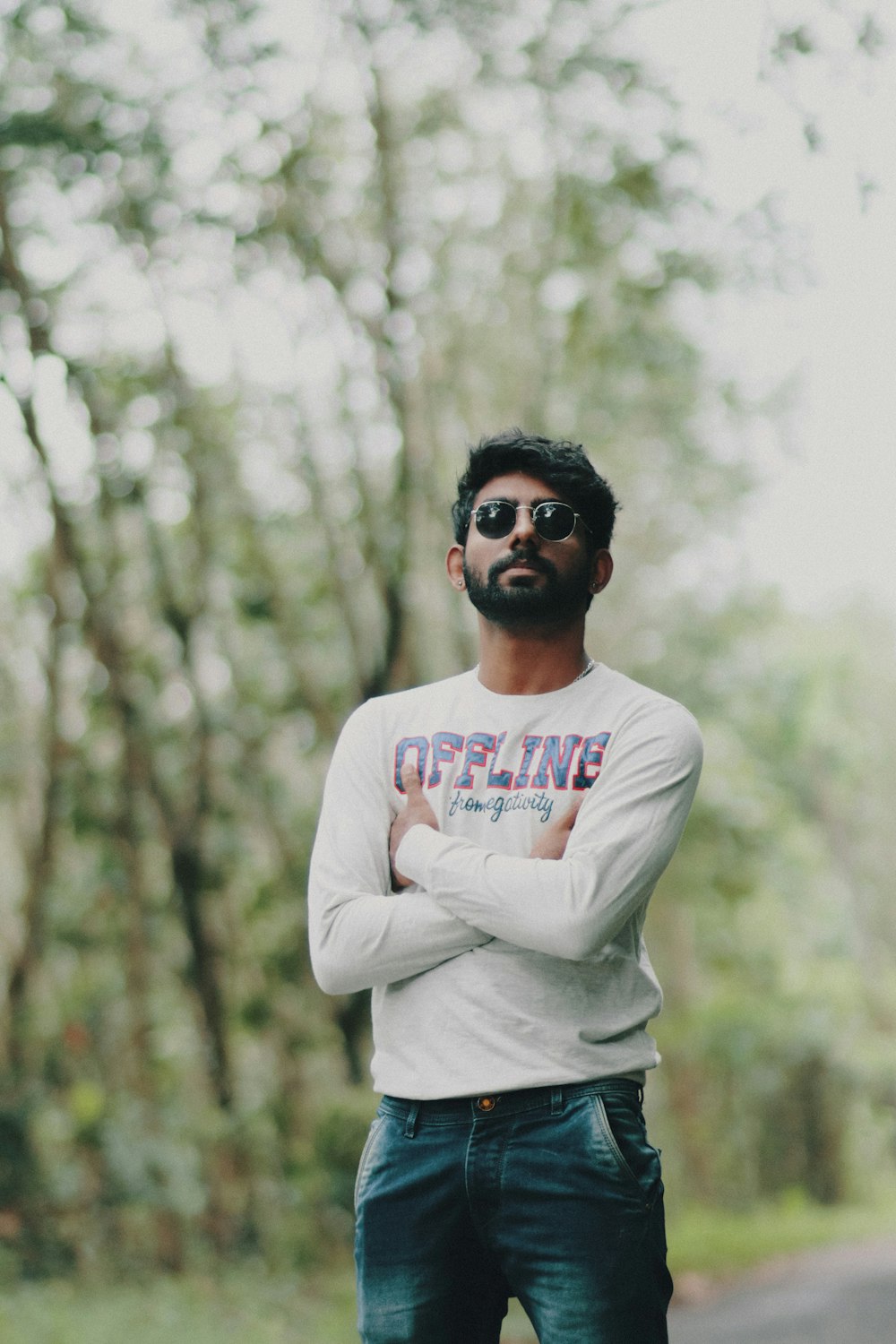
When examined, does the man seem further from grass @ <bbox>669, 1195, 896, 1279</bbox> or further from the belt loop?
grass @ <bbox>669, 1195, 896, 1279</bbox>

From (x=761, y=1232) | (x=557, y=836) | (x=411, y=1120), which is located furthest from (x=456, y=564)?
(x=761, y=1232)

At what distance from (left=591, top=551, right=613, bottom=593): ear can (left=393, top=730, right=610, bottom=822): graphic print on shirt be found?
0.98ft

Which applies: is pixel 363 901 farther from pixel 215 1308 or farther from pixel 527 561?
pixel 215 1308

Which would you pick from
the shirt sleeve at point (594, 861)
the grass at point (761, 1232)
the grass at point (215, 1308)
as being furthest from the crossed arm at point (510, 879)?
the grass at point (761, 1232)

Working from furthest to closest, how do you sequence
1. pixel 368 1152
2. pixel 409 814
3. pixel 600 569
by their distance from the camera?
pixel 600 569 < pixel 409 814 < pixel 368 1152

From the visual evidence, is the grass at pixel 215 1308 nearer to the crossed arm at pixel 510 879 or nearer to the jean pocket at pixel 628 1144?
the crossed arm at pixel 510 879

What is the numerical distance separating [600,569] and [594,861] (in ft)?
1.87

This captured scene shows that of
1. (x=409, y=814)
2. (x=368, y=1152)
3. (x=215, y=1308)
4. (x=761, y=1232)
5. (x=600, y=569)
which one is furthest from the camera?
(x=761, y=1232)

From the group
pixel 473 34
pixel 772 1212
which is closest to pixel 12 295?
pixel 473 34

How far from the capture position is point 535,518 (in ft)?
8.32

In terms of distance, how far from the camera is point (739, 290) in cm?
908

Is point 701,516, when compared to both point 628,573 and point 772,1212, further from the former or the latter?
point 772,1212

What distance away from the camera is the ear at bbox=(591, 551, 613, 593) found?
2623 mm

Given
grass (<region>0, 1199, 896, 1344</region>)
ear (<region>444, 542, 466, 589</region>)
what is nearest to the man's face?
ear (<region>444, 542, 466, 589</region>)
